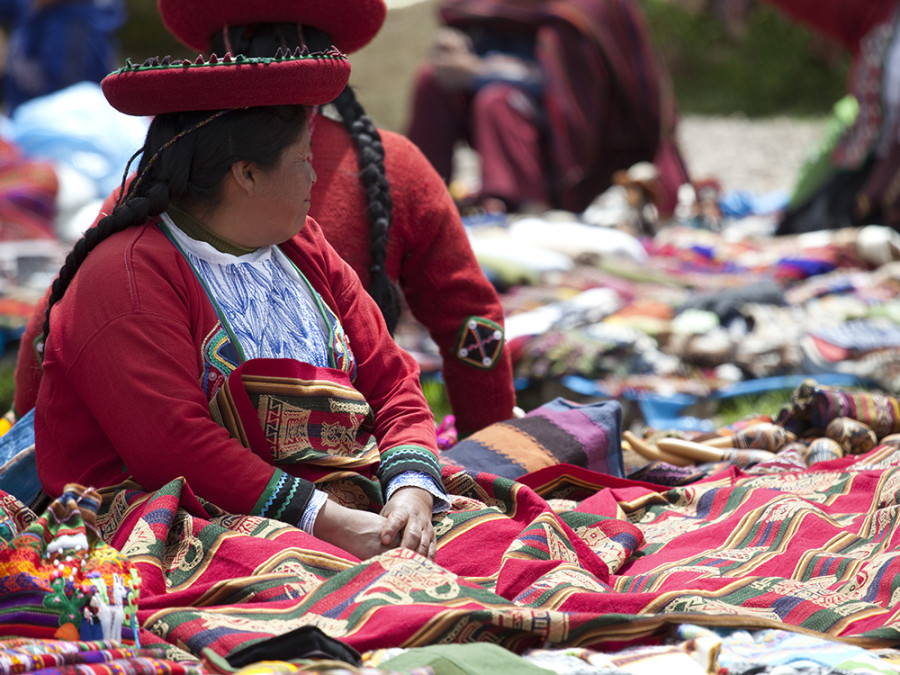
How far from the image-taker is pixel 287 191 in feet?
8.41

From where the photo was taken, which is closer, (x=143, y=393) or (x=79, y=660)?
(x=79, y=660)

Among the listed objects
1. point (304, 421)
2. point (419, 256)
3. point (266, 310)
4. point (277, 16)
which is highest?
point (277, 16)

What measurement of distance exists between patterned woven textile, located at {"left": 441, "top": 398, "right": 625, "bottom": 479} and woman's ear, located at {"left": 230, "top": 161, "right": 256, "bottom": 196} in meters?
0.93

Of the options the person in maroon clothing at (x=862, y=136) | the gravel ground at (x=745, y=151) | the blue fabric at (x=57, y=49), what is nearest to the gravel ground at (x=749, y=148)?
the gravel ground at (x=745, y=151)

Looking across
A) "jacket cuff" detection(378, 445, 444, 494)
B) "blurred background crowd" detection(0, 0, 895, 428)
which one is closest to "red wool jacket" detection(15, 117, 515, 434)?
"jacket cuff" detection(378, 445, 444, 494)

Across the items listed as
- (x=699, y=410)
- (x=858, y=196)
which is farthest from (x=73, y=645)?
(x=858, y=196)

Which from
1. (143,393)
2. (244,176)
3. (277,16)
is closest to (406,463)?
(143,393)

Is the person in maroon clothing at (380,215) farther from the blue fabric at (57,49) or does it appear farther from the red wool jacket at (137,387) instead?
the blue fabric at (57,49)

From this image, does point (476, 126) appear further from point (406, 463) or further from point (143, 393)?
point (143, 393)

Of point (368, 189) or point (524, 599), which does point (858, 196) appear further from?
point (524, 599)

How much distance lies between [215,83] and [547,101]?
287 inches

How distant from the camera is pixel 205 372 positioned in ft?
8.16

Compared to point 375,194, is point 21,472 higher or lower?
lower

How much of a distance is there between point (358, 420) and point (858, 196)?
6979 millimetres
